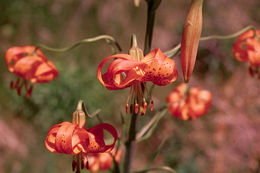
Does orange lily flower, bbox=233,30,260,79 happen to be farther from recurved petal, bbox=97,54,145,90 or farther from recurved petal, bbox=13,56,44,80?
recurved petal, bbox=13,56,44,80

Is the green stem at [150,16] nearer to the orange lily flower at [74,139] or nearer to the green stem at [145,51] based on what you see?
the green stem at [145,51]

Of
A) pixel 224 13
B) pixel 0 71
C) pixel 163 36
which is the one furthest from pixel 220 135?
pixel 0 71

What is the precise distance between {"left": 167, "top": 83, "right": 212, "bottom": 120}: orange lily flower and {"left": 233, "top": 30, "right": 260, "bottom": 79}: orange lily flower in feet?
1.04

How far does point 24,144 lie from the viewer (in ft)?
8.33

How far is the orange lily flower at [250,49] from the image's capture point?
104 cm

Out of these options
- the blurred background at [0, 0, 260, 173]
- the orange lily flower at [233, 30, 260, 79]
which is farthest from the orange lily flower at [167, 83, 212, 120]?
the blurred background at [0, 0, 260, 173]

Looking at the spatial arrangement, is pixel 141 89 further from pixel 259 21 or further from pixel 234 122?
pixel 259 21

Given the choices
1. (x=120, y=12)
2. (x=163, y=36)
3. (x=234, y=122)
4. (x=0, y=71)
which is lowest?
(x=234, y=122)

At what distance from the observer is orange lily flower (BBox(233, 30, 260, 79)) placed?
1.04 metres

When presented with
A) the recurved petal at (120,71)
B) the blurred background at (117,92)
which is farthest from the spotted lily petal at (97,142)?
the blurred background at (117,92)

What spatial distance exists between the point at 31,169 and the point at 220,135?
146cm

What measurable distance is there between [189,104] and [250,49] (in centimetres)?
40

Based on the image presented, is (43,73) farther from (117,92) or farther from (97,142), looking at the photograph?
(117,92)

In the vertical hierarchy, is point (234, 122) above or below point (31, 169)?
above
